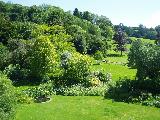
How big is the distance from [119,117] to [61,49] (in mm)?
36803

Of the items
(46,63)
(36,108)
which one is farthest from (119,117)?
(46,63)

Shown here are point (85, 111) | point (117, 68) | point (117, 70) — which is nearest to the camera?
point (85, 111)

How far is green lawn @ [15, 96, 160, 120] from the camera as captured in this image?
4131 cm

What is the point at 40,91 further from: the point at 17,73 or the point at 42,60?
the point at 17,73

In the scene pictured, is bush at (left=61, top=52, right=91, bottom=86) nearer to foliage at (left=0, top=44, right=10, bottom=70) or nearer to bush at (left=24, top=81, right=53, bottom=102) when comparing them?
bush at (left=24, top=81, right=53, bottom=102)

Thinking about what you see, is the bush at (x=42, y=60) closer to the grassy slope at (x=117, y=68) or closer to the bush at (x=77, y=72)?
the bush at (x=77, y=72)

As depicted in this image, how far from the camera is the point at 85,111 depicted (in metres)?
43.8

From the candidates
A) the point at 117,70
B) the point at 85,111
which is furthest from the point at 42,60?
the point at 117,70

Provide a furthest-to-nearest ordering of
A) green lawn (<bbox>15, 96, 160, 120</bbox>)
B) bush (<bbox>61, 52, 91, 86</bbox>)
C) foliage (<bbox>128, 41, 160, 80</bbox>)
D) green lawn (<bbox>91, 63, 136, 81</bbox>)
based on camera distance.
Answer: green lawn (<bbox>91, 63, 136, 81</bbox>)
bush (<bbox>61, 52, 91, 86</bbox>)
foliage (<bbox>128, 41, 160, 80</bbox>)
green lawn (<bbox>15, 96, 160, 120</bbox>)

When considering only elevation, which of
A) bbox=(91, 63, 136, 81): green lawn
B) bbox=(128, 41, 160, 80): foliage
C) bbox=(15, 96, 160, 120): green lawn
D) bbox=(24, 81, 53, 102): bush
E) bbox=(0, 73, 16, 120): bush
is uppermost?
bbox=(128, 41, 160, 80): foliage

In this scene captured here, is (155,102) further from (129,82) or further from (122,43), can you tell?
(122,43)

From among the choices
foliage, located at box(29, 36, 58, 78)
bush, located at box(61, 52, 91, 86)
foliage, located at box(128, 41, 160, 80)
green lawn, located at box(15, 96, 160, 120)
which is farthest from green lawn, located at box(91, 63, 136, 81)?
green lawn, located at box(15, 96, 160, 120)

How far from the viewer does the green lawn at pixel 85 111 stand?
136 feet

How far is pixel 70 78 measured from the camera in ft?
189
